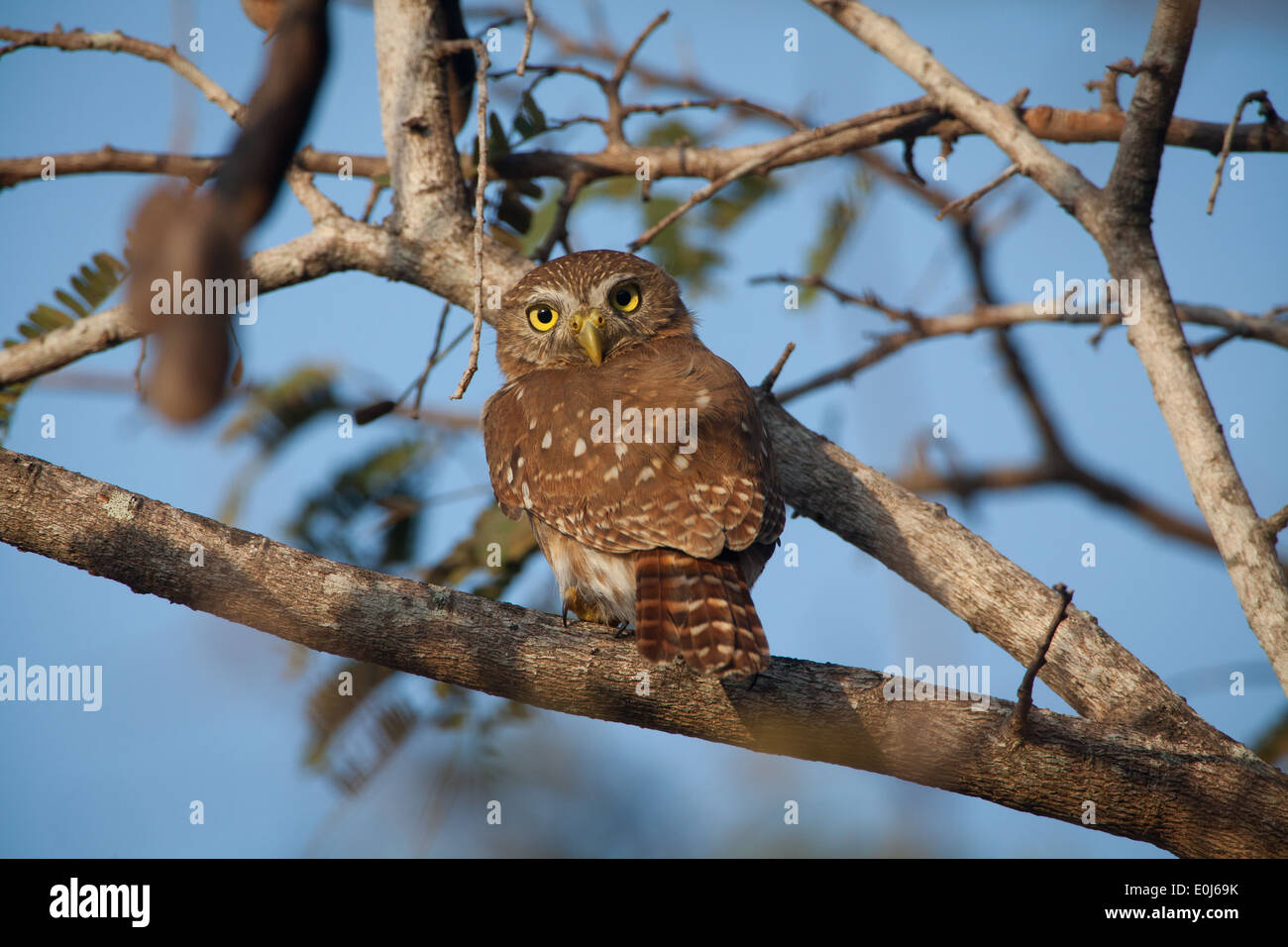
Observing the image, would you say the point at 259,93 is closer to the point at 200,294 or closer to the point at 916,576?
the point at 200,294

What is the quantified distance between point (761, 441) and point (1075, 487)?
487 cm

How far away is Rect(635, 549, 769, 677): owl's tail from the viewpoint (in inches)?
134

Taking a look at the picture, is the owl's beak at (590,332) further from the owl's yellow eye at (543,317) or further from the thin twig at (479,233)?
the thin twig at (479,233)

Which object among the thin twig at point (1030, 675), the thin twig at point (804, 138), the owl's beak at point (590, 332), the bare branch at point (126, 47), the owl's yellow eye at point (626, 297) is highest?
the bare branch at point (126, 47)

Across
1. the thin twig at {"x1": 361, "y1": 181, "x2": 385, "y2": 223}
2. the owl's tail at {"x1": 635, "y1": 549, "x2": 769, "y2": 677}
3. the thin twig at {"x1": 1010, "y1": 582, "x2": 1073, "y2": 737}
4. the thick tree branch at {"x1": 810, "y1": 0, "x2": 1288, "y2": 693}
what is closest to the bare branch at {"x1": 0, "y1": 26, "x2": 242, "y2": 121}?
the thin twig at {"x1": 361, "y1": 181, "x2": 385, "y2": 223}

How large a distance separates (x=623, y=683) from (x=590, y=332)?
2163 millimetres

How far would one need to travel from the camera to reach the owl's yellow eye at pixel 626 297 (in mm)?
5594

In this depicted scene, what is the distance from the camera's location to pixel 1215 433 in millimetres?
4004

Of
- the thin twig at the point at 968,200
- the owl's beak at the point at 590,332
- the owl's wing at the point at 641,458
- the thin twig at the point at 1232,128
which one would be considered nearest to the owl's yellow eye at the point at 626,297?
the owl's beak at the point at 590,332

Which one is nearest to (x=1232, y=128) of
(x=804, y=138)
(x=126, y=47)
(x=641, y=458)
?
(x=804, y=138)

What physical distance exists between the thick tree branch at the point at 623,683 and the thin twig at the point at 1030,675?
0.10m

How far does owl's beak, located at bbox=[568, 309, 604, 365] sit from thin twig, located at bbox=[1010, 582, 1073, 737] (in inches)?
107

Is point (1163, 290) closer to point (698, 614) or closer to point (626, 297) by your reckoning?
point (698, 614)
